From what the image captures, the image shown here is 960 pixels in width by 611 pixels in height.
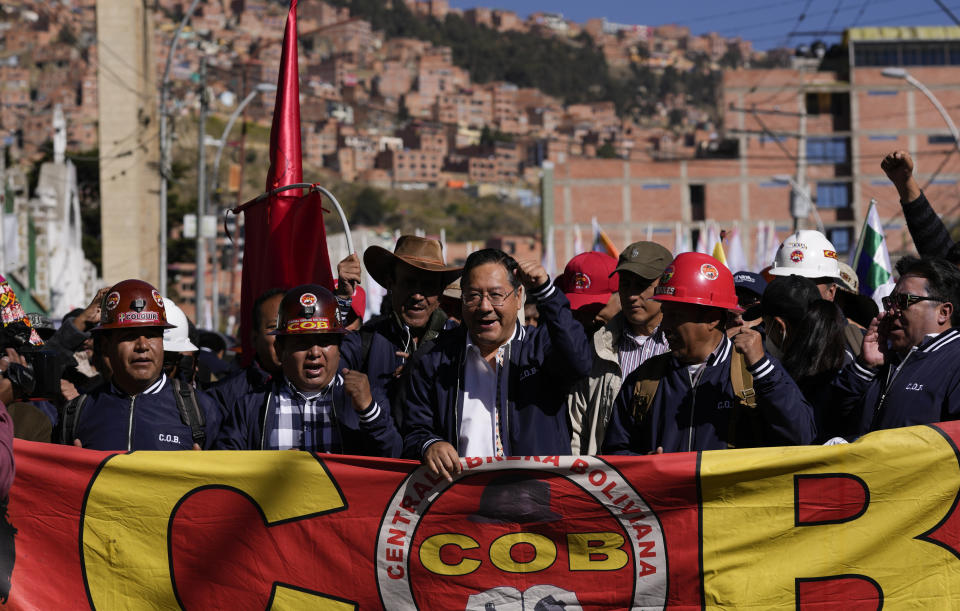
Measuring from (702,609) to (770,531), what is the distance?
425 mm

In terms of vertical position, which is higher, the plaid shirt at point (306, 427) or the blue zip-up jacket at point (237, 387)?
the blue zip-up jacket at point (237, 387)

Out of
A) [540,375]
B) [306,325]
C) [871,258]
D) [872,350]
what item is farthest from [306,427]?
[871,258]

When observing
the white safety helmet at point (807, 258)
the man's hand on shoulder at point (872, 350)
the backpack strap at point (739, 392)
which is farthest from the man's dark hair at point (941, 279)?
the white safety helmet at point (807, 258)

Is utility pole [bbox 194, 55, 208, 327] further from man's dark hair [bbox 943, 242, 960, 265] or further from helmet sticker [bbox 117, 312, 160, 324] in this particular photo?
man's dark hair [bbox 943, 242, 960, 265]

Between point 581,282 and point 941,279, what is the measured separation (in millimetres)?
2740

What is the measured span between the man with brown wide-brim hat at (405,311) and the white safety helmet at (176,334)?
1.01 meters

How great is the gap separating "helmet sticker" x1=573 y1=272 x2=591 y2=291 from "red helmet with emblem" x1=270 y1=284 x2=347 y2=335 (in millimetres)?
2306

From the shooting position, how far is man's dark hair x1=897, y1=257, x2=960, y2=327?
513 centimetres

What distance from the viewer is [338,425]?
5.57 m

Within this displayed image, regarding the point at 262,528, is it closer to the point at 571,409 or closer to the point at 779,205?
the point at 571,409

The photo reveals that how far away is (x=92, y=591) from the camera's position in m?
5.41

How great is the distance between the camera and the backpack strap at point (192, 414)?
18.8ft

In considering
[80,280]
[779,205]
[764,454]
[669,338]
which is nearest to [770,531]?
[764,454]

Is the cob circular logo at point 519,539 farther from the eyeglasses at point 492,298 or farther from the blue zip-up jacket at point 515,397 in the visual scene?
the eyeglasses at point 492,298
